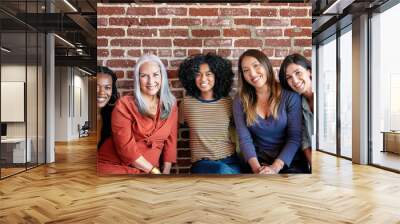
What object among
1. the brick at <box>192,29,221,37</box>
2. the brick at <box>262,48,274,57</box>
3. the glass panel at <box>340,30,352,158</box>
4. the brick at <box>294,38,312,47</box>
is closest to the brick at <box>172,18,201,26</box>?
the brick at <box>192,29,221,37</box>

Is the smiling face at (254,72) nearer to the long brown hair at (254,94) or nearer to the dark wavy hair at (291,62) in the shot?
the long brown hair at (254,94)

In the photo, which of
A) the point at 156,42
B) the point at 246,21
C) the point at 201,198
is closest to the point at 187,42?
the point at 156,42

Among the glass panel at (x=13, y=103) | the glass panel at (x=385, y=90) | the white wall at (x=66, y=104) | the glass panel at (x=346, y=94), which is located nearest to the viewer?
the glass panel at (x=13, y=103)

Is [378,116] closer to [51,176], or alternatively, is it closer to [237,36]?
[237,36]

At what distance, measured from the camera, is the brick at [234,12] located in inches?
209

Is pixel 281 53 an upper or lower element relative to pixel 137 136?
upper

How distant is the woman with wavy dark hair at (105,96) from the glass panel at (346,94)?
4.78 metres

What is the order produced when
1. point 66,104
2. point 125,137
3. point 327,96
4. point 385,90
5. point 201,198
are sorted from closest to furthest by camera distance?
point 201,198
point 125,137
point 385,90
point 327,96
point 66,104

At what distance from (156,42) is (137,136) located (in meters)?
1.26

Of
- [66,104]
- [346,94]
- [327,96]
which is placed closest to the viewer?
[346,94]

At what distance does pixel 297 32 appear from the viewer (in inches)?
210

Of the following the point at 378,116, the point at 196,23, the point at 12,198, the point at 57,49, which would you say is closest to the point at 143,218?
the point at 12,198

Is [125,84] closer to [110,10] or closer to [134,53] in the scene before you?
[134,53]

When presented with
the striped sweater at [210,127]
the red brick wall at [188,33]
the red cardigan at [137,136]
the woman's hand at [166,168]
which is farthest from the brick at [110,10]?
the woman's hand at [166,168]
